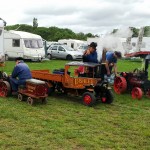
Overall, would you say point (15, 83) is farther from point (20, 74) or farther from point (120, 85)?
point (120, 85)

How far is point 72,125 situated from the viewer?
24.7 feet

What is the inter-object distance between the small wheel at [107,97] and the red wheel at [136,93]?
5.02 feet

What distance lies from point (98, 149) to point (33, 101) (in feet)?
12.5

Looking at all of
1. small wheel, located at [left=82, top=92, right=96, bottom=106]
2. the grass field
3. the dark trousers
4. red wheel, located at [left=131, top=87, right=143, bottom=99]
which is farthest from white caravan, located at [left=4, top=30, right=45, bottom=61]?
small wheel, located at [left=82, top=92, right=96, bottom=106]

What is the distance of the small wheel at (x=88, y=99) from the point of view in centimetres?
955

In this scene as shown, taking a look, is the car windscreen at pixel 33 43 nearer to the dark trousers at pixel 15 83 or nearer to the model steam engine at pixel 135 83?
the model steam engine at pixel 135 83

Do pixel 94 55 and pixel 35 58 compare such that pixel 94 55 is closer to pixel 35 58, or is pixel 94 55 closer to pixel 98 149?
pixel 98 149

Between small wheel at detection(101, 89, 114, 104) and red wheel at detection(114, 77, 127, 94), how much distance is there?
195cm

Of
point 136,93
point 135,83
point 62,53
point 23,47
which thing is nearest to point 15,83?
point 136,93

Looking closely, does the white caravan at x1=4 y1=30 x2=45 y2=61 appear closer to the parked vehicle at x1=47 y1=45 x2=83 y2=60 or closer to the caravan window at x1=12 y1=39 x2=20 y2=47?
the caravan window at x1=12 y1=39 x2=20 y2=47

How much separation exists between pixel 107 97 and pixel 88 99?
2.43 feet

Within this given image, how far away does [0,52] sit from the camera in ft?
55.3

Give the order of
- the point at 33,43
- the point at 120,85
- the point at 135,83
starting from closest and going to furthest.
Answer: the point at 135,83, the point at 120,85, the point at 33,43

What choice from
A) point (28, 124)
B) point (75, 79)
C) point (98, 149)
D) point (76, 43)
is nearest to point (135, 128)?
point (98, 149)
